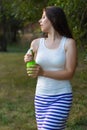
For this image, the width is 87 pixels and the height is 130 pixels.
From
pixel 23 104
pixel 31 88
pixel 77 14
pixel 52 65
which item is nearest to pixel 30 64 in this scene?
pixel 52 65

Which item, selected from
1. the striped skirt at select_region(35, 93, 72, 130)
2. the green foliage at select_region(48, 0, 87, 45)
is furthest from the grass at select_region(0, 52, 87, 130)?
the striped skirt at select_region(35, 93, 72, 130)

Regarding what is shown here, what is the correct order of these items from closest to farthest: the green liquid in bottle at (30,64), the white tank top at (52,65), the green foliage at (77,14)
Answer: the green liquid in bottle at (30,64) < the white tank top at (52,65) < the green foliage at (77,14)

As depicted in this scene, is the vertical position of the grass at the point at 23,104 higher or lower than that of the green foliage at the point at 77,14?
lower

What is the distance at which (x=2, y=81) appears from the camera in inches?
517

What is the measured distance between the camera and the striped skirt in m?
3.62

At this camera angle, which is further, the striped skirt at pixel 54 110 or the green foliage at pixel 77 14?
the green foliage at pixel 77 14

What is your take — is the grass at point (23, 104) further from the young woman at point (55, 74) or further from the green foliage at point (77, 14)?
the young woman at point (55, 74)

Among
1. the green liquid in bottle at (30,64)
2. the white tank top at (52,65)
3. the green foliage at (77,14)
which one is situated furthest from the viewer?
the green foliage at (77,14)

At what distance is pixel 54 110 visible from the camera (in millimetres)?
3619

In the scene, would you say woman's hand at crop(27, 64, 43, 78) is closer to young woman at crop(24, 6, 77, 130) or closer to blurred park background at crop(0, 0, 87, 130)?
young woman at crop(24, 6, 77, 130)

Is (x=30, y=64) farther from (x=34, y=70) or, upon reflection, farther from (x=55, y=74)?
(x=55, y=74)

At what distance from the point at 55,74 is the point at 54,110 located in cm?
31

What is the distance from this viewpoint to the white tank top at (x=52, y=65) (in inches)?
142

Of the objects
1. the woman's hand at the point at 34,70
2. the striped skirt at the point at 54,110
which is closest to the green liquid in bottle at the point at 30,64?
the woman's hand at the point at 34,70
